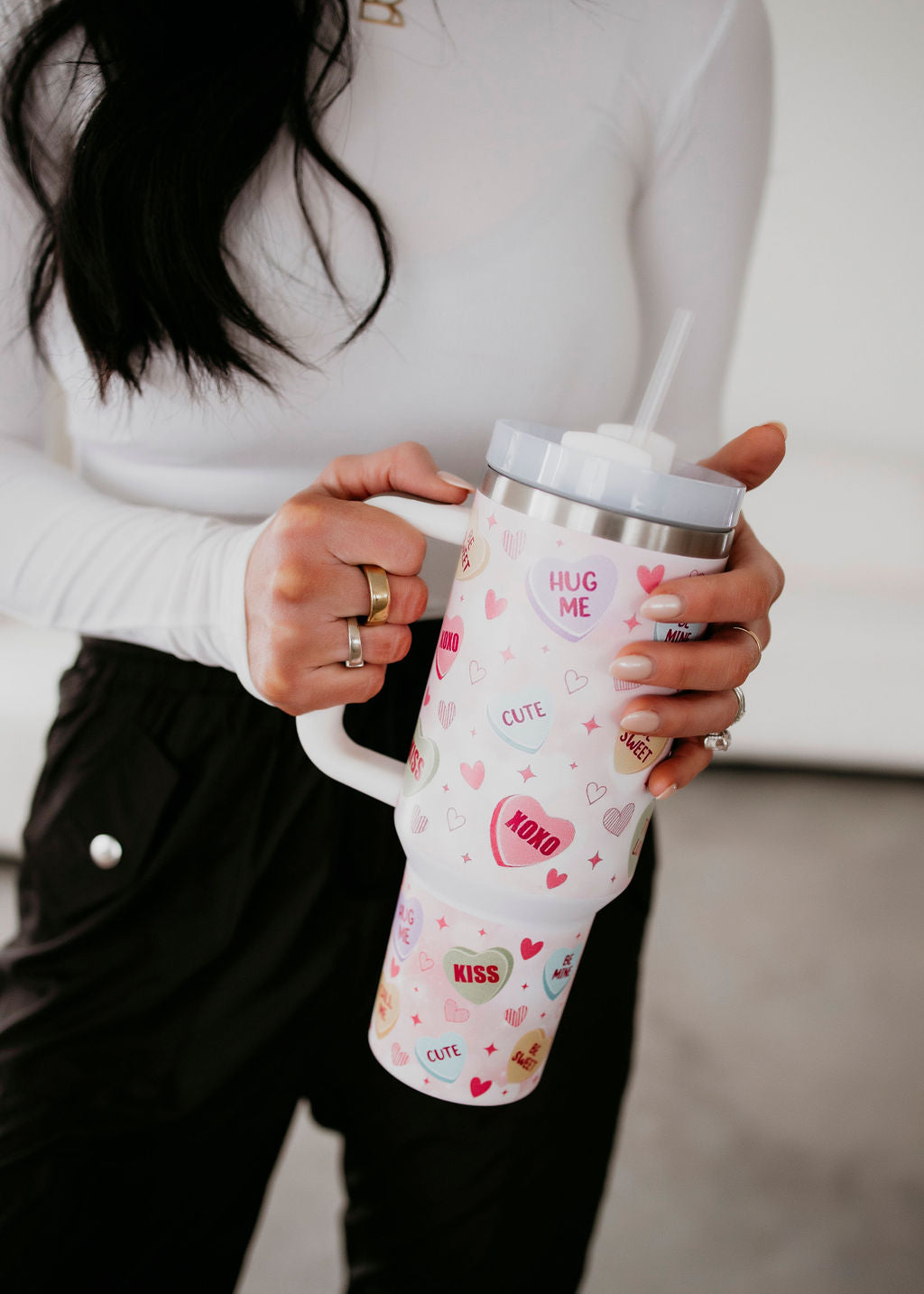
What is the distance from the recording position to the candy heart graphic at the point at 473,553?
42 cm

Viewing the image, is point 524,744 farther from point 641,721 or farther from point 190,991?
point 190,991

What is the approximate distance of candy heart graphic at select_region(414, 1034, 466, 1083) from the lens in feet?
1.61

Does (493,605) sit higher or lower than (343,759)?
higher

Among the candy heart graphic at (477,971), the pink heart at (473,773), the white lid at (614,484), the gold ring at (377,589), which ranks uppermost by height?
the white lid at (614,484)

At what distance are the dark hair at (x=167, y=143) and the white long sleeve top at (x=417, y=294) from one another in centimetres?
2

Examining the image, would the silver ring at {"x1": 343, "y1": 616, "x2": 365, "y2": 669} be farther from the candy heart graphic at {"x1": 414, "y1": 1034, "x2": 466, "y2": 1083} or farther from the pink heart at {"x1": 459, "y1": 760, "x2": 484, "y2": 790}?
the candy heart graphic at {"x1": 414, "y1": 1034, "x2": 466, "y2": 1083}

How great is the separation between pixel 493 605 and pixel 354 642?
0.09m

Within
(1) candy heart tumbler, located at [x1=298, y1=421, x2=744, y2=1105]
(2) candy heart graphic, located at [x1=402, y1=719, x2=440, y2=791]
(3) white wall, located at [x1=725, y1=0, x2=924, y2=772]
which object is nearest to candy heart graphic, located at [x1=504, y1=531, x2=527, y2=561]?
(1) candy heart tumbler, located at [x1=298, y1=421, x2=744, y2=1105]

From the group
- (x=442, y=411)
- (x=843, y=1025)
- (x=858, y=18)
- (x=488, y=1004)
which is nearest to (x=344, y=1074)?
(x=488, y=1004)

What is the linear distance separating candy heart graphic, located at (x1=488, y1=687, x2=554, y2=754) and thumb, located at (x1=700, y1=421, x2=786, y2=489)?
20 centimetres

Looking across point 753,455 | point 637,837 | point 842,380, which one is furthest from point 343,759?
point 842,380

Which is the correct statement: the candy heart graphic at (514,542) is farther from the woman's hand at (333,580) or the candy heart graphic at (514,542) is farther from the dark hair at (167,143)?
the dark hair at (167,143)

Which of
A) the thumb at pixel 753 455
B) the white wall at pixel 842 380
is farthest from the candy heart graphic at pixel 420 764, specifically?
the white wall at pixel 842 380

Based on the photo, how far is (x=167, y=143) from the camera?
1.65ft
